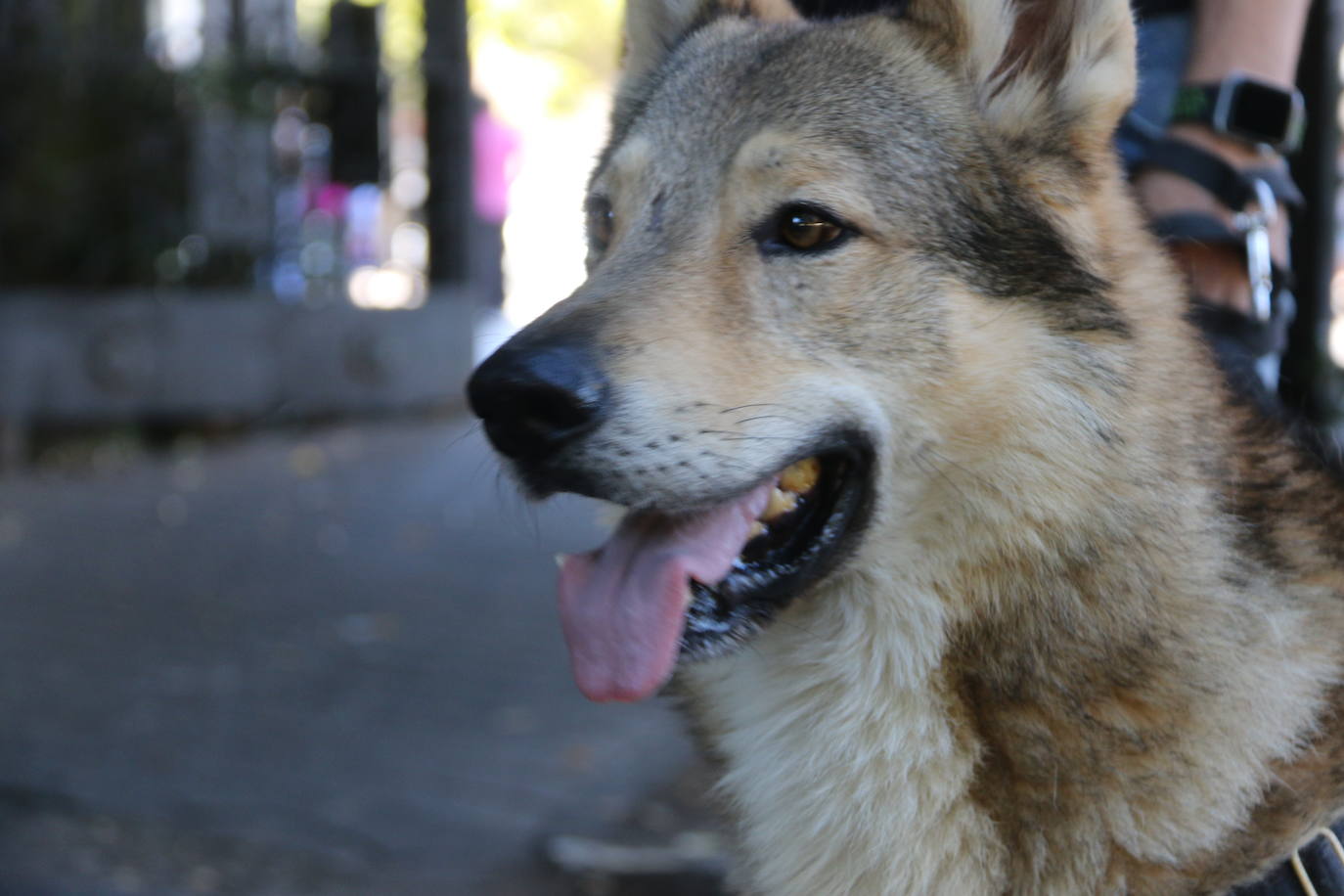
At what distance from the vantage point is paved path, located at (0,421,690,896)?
4.16 m

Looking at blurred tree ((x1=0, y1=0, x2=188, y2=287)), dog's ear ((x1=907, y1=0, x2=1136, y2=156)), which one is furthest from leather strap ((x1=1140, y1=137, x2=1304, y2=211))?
blurred tree ((x1=0, y1=0, x2=188, y2=287))

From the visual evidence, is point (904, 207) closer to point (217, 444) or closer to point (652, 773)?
point (652, 773)

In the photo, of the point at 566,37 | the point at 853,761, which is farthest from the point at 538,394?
the point at 566,37

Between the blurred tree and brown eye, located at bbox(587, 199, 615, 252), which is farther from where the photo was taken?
the blurred tree

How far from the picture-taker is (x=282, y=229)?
11359 millimetres

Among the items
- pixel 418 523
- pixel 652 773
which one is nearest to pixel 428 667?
pixel 652 773

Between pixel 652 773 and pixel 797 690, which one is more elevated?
pixel 797 690

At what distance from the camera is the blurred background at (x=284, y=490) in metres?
4.18

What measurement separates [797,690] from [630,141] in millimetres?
1194

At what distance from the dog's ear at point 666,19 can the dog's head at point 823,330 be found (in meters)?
0.67

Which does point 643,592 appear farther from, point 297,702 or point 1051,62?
point 297,702

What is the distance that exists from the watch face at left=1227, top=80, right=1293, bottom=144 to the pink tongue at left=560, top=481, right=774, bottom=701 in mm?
1281

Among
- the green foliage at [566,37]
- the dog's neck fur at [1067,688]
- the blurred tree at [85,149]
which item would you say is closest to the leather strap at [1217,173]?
the dog's neck fur at [1067,688]

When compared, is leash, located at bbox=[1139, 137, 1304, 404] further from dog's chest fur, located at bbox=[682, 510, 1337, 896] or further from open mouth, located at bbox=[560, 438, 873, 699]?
open mouth, located at bbox=[560, 438, 873, 699]
